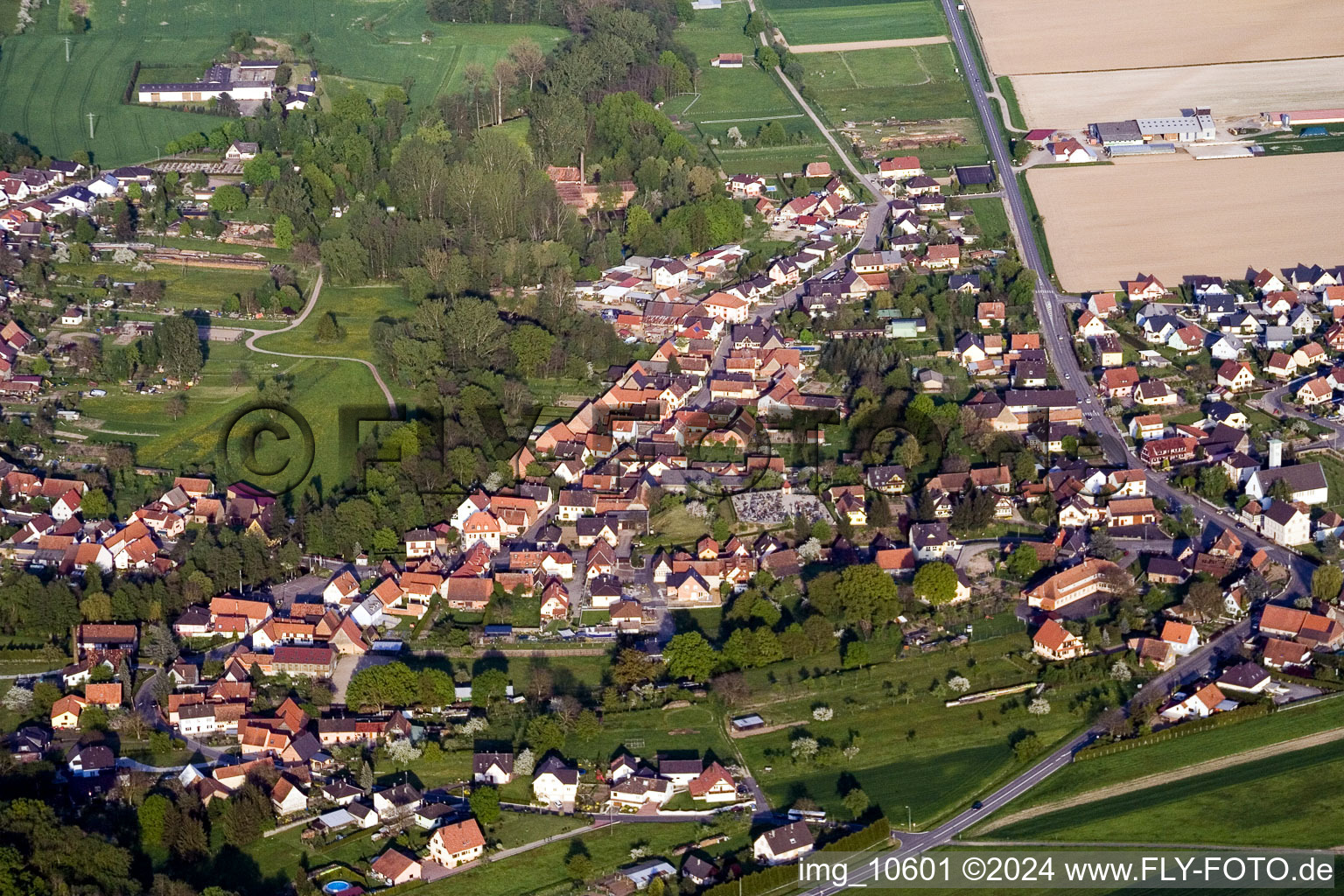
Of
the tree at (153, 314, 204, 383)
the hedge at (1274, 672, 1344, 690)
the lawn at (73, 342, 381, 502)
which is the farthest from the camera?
the tree at (153, 314, 204, 383)

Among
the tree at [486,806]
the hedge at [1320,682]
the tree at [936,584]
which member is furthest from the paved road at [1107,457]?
the tree at [486,806]

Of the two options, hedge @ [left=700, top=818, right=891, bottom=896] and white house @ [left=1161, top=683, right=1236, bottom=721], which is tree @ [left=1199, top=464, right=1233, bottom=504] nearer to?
white house @ [left=1161, top=683, right=1236, bottom=721]

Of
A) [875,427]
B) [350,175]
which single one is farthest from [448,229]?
[875,427]

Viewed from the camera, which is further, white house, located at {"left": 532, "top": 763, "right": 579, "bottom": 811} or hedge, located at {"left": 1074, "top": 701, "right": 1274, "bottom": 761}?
hedge, located at {"left": 1074, "top": 701, "right": 1274, "bottom": 761}

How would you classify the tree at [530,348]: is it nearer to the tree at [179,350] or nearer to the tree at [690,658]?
the tree at [179,350]

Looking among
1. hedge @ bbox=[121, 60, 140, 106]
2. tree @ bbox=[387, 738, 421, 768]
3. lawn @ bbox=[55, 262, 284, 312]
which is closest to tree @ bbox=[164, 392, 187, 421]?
lawn @ bbox=[55, 262, 284, 312]

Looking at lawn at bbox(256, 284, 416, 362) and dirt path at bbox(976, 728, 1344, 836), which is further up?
lawn at bbox(256, 284, 416, 362)
